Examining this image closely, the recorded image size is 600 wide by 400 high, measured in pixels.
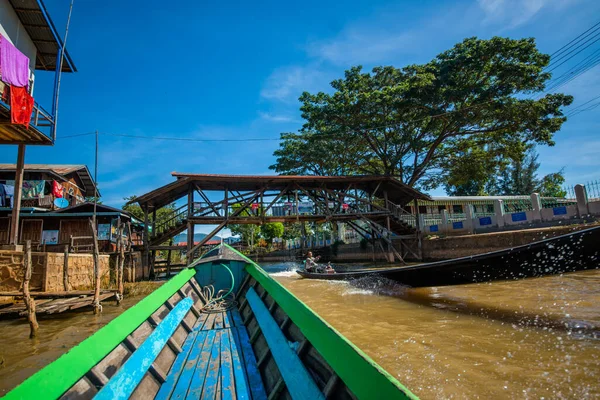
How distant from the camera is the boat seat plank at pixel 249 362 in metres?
2.27

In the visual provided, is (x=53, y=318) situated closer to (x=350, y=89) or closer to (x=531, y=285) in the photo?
(x=531, y=285)

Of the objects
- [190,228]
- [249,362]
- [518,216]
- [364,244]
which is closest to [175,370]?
[249,362]

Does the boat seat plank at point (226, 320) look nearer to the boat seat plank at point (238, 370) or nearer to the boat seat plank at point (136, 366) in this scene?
the boat seat plank at point (238, 370)

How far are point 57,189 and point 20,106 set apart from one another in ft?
31.7

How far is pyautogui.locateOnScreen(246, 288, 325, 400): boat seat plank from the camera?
1.77 m

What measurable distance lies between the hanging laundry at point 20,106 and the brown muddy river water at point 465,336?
21.0ft

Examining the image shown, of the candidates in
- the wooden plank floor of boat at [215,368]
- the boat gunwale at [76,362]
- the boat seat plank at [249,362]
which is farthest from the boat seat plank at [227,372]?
the boat gunwale at [76,362]

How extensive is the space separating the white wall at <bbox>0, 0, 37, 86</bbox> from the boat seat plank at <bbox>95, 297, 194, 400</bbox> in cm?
1350

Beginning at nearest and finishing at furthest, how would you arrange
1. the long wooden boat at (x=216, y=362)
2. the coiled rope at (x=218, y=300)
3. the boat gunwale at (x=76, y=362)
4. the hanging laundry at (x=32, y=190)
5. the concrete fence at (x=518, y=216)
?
the boat gunwale at (x=76, y=362) < the long wooden boat at (x=216, y=362) < the coiled rope at (x=218, y=300) < the concrete fence at (x=518, y=216) < the hanging laundry at (x=32, y=190)

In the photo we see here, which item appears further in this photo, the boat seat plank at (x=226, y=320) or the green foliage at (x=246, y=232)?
the green foliage at (x=246, y=232)

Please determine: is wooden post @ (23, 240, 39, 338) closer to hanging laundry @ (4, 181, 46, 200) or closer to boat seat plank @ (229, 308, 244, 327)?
boat seat plank @ (229, 308, 244, 327)

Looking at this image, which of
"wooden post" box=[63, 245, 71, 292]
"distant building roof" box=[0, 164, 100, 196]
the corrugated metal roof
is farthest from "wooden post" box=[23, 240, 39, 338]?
"distant building roof" box=[0, 164, 100, 196]

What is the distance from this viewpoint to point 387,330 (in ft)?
16.0

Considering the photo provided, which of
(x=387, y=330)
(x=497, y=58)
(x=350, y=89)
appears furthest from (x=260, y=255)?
(x=387, y=330)
